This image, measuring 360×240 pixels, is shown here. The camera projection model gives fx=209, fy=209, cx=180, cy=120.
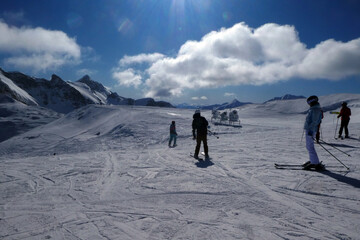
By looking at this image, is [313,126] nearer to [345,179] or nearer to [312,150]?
[312,150]

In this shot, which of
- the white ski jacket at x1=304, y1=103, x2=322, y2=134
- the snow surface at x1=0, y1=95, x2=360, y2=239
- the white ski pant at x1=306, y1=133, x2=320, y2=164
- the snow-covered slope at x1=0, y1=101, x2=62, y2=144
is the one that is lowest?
the snow-covered slope at x1=0, y1=101, x2=62, y2=144

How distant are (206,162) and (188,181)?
2.71 meters

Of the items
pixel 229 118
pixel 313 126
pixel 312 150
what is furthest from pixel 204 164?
pixel 229 118

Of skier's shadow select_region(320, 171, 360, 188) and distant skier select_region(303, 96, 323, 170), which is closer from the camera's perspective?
skier's shadow select_region(320, 171, 360, 188)

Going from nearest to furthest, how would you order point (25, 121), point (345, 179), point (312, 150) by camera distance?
point (345, 179) → point (312, 150) → point (25, 121)

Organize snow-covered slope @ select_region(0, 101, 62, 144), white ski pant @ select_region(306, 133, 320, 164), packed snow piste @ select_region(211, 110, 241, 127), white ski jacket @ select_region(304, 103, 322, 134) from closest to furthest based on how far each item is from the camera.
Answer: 1. white ski jacket @ select_region(304, 103, 322, 134)
2. white ski pant @ select_region(306, 133, 320, 164)
3. packed snow piste @ select_region(211, 110, 241, 127)
4. snow-covered slope @ select_region(0, 101, 62, 144)

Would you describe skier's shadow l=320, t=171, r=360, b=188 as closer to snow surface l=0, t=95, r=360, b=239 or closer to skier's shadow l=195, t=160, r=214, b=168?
snow surface l=0, t=95, r=360, b=239

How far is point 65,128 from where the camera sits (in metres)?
34.4

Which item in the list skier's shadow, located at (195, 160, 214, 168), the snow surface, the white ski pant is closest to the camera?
the snow surface

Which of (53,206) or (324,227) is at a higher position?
(324,227)

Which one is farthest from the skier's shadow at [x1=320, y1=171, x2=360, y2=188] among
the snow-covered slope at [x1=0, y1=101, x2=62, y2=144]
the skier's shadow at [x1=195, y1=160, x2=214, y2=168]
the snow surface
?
the snow-covered slope at [x1=0, y1=101, x2=62, y2=144]

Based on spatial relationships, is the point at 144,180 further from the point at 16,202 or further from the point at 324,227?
the point at 324,227

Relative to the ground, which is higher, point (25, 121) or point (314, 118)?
point (314, 118)

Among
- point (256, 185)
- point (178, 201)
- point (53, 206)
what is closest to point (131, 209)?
point (178, 201)
